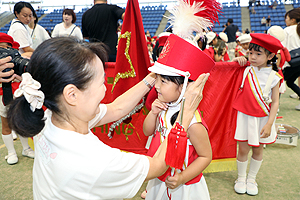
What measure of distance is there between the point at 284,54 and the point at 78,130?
7.45 ft

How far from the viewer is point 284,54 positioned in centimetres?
235

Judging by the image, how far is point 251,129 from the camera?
2.03 metres

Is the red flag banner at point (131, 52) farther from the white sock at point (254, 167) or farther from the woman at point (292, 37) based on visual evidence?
the woman at point (292, 37)

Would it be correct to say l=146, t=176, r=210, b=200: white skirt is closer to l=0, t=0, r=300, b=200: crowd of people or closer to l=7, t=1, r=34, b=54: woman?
l=0, t=0, r=300, b=200: crowd of people

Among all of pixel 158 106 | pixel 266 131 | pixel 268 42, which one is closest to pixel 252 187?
pixel 266 131

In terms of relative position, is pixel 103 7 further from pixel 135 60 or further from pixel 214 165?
pixel 214 165

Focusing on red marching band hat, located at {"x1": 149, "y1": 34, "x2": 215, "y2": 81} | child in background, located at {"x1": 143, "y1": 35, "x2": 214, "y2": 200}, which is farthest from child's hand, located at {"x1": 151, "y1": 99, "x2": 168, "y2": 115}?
red marching band hat, located at {"x1": 149, "y1": 34, "x2": 215, "y2": 81}

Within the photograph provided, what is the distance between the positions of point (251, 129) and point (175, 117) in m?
1.07

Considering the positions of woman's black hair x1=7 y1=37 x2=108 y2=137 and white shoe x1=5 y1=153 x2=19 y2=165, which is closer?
woman's black hair x1=7 y1=37 x2=108 y2=137

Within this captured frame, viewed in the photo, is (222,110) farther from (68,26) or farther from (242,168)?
(68,26)

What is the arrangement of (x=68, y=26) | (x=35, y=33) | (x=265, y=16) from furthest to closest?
(x=265, y=16) → (x=68, y=26) → (x=35, y=33)

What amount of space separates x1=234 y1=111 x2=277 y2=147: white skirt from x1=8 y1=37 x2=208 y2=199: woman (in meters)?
1.38

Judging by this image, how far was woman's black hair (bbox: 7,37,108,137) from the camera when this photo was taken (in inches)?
33.0

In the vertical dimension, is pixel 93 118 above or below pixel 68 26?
below
